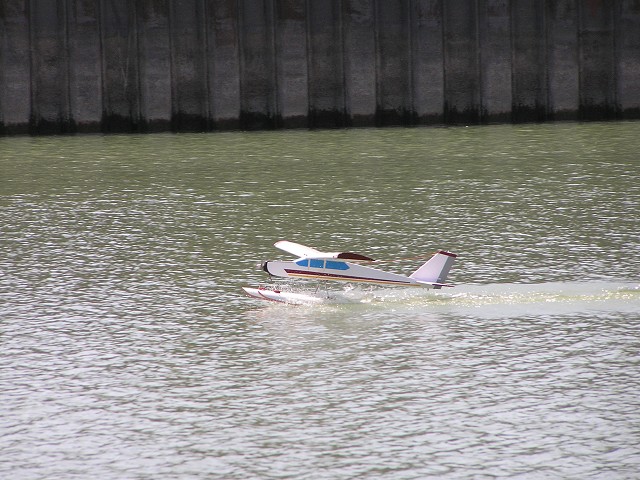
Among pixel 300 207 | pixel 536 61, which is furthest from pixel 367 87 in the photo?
pixel 300 207

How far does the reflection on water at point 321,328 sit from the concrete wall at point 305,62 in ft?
29.7

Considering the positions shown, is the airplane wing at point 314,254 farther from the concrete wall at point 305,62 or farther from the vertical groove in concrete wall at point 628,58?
the vertical groove in concrete wall at point 628,58

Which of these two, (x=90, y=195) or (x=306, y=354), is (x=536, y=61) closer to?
(x=90, y=195)

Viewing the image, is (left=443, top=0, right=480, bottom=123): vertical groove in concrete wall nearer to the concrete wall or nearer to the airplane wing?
the concrete wall

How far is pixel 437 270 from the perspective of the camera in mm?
22656

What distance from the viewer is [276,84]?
153 feet

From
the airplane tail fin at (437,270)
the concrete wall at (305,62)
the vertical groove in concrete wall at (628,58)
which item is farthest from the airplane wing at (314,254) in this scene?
the vertical groove in concrete wall at (628,58)

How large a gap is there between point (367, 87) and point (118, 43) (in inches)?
423

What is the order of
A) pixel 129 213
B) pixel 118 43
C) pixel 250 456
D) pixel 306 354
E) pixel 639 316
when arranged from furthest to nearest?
pixel 118 43 < pixel 129 213 < pixel 639 316 < pixel 306 354 < pixel 250 456

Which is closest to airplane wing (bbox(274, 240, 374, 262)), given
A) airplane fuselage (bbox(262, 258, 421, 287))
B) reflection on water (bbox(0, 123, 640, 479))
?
airplane fuselage (bbox(262, 258, 421, 287))

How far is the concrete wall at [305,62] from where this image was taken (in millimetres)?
46188

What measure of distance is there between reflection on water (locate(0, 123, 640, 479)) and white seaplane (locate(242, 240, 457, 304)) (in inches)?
16.1

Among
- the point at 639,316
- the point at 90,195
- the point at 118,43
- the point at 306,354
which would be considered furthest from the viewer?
the point at 118,43

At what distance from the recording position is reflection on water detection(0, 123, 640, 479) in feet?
52.6
